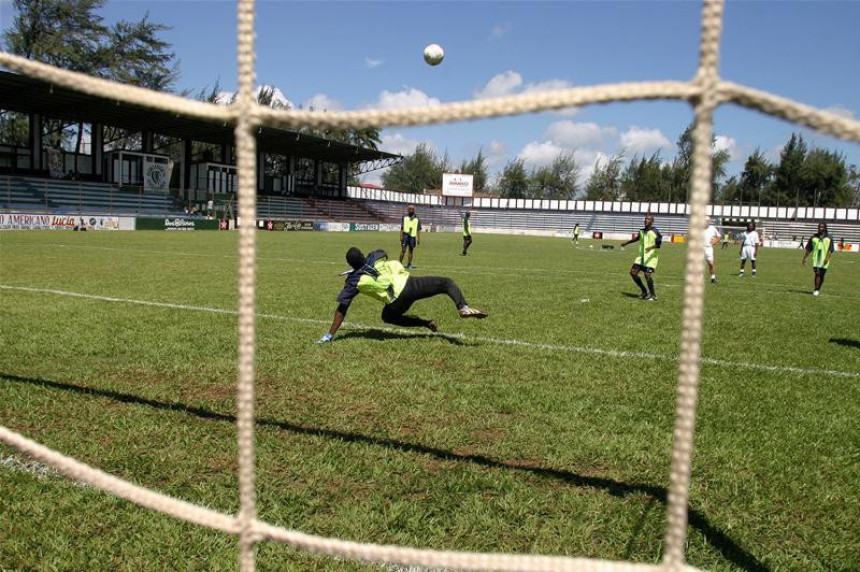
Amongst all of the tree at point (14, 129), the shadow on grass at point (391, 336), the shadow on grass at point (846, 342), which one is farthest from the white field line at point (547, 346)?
the tree at point (14, 129)

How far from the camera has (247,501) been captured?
1.88 m

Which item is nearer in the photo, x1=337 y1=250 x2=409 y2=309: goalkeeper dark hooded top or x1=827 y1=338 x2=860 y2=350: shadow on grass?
x1=337 y1=250 x2=409 y2=309: goalkeeper dark hooded top

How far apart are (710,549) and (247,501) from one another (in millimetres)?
2056

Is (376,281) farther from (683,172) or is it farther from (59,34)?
(683,172)

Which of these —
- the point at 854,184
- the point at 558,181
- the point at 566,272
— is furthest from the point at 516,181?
the point at 566,272

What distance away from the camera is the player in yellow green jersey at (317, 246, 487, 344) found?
21.7ft

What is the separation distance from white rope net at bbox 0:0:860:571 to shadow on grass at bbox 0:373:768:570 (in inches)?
45.5

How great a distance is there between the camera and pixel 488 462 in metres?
3.60

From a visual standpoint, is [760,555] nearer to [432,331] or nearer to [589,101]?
[589,101]

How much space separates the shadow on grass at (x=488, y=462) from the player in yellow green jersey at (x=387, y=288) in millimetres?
2391

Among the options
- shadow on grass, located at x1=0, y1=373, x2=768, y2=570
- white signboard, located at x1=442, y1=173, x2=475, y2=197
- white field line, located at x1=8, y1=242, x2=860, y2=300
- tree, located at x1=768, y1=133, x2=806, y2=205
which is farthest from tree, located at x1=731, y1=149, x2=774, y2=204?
shadow on grass, located at x1=0, y1=373, x2=768, y2=570

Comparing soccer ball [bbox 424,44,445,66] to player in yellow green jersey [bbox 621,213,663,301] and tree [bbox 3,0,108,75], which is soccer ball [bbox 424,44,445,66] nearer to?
player in yellow green jersey [bbox 621,213,663,301]

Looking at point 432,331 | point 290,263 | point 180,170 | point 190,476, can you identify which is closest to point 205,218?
point 180,170

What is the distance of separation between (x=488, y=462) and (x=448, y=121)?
7.53 feet
